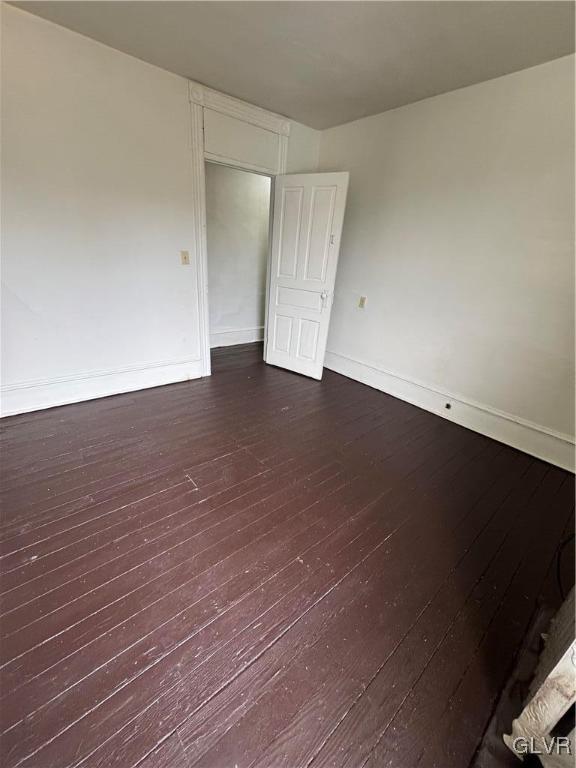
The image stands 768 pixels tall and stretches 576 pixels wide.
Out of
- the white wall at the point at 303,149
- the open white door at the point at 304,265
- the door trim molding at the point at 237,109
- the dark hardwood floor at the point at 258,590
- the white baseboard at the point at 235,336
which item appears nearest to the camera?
the dark hardwood floor at the point at 258,590

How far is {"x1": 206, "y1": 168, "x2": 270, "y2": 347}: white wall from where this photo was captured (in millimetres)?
4070

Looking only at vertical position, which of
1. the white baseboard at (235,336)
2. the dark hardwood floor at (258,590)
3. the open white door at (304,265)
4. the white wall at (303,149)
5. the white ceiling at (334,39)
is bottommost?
the dark hardwood floor at (258,590)

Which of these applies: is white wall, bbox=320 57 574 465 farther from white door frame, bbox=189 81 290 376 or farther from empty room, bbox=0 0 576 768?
white door frame, bbox=189 81 290 376

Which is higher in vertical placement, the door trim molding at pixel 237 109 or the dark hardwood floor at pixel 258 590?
the door trim molding at pixel 237 109

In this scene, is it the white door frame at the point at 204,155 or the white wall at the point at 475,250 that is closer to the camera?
the white wall at the point at 475,250

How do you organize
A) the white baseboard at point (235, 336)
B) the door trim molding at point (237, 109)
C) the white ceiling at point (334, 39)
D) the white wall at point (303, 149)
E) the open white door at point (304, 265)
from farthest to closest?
the white baseboard at point (235, 336)
the white wall at point (303, 149)
the open white door at point (304, 265)
the door trim molding at point (237, 109)
the white ceiling at point (334, 39)

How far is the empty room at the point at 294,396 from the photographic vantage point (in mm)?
1108

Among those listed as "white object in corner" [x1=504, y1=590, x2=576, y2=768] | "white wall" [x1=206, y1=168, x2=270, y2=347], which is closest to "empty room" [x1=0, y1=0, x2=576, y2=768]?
"white object in corner" [x1=504, y1=590, x2=576, y2=768]

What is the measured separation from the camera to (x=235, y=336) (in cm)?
470

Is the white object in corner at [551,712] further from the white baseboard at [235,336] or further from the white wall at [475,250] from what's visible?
the white baseboard at [235,336]

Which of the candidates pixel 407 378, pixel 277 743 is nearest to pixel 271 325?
pixel 407 378

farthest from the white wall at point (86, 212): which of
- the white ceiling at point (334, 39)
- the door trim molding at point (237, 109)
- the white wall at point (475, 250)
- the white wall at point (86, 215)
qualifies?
the white wall at point (475, 250)

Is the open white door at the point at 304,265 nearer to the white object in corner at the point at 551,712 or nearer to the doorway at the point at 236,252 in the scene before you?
the doorway at the point at 236,252

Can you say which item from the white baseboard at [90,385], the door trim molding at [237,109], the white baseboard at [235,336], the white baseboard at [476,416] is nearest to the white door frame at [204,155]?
the door trim molding at [237,109]
